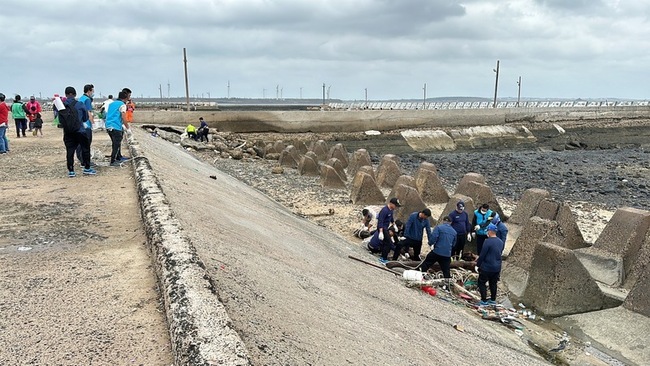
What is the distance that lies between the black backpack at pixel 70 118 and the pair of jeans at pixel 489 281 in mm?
5968

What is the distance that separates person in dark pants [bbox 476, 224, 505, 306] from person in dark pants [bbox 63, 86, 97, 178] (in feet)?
19.2

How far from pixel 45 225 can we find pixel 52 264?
120 centimetres

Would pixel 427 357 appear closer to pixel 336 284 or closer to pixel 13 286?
pixel 336 284

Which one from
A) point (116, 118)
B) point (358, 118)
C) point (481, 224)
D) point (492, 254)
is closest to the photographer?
point (492, 254)

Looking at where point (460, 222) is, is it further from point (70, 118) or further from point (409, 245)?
point (70, 118)

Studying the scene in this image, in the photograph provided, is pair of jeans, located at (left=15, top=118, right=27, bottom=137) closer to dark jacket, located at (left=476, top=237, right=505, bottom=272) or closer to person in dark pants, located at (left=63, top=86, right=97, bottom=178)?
person in dark pants, located at (left=63, top=86, right=97, bottom=178)

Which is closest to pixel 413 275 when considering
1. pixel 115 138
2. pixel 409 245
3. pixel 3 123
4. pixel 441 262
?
pixel 441 262

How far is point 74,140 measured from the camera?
6.63 m

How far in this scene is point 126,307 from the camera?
2.94 metres

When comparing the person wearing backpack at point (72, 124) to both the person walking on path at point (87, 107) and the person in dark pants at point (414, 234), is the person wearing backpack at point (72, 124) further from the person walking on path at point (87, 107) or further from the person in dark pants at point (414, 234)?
the person in dark pants at point (414, 234)

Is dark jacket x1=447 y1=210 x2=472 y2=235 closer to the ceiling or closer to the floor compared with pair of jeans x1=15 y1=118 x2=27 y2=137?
closer to the floor

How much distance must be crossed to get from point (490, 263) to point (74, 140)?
6034 millimetres

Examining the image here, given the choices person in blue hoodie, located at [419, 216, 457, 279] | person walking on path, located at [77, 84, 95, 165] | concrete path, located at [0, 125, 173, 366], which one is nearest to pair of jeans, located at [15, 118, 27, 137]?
person walking on path, located at [77, 84, 95, 165]

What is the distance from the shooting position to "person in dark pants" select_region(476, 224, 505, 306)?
20.8 feet
